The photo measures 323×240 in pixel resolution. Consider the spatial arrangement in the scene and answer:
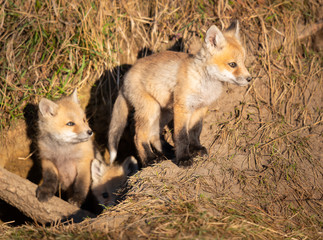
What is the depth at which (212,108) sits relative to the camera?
4051 mm

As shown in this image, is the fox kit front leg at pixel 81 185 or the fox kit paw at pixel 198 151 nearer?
the fox kit paw at pixel 198 151

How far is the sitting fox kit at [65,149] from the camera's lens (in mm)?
3596

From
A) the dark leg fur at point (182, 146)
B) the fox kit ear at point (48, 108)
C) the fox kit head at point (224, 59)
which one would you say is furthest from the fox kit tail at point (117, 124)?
the fox kit head at point (224, 59)

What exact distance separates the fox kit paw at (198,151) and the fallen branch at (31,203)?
1.35 meters

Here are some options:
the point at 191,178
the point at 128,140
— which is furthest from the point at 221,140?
the point at 128,140

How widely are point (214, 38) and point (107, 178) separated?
2.08m

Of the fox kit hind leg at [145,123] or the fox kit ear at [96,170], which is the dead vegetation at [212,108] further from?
the fox kit ear at [96,170]

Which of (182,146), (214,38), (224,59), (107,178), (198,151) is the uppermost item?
(214,38)

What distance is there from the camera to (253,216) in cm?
241

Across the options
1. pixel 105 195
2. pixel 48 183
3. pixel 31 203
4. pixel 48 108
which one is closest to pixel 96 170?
pixel 105 195

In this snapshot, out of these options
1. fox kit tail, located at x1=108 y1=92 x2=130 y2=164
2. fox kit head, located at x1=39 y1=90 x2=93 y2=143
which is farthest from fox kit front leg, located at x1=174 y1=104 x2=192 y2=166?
fox kit head, located at x1=39 y1=90 x2=93 y2=143

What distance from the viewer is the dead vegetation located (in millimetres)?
2396

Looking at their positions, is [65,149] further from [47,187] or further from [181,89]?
[181,89]

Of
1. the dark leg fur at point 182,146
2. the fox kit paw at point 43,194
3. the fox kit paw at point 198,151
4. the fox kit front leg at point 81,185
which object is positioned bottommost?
the fox kit front leg at point 81,185
